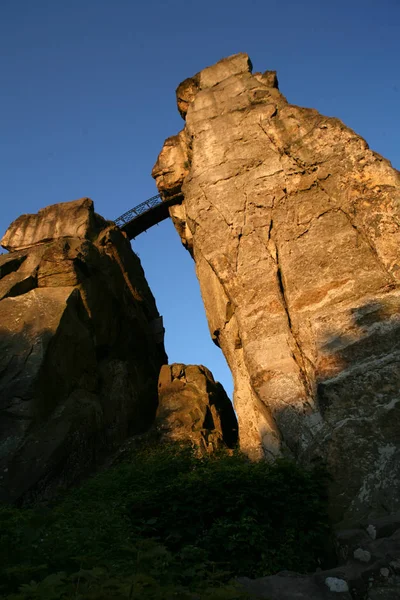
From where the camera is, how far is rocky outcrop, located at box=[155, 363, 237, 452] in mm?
13930

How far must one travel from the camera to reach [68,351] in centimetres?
1409

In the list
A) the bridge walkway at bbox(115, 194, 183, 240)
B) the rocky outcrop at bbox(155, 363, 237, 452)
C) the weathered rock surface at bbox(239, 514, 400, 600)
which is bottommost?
the weathered rock surface at bbox(239, 514, 400, 600)

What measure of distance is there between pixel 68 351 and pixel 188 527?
25.8 feet

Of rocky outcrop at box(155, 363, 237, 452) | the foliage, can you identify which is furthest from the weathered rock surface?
rocky outcrop at box(155, 363, 237, 452)

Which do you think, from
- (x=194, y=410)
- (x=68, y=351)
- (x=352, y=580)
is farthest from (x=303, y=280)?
(x=352, y=580)

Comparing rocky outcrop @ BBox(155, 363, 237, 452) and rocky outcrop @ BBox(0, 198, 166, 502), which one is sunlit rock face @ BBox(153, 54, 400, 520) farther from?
rocky outcrop @ BBox(0, 198, 166, 502)

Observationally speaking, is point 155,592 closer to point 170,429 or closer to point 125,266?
point 170,429

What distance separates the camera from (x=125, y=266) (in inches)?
813

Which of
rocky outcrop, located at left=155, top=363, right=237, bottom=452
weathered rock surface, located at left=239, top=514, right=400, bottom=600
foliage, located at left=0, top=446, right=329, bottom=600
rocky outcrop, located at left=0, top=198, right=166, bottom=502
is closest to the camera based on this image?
weathered rock surface, located at left=239, top=514, right=400, bottom=600

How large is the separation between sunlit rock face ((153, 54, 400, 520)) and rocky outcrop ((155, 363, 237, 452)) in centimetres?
189

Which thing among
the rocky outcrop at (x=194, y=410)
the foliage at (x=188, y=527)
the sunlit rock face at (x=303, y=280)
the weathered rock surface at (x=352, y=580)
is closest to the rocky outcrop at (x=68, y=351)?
the rocky outcrop at (x=194, y=410)

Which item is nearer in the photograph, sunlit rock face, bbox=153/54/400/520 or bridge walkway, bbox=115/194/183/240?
sunlit rock face, bbox=153/54/400/520

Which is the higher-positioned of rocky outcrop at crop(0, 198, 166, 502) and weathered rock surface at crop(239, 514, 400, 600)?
rocky outcrop at crop(0, 198, 166, 502)

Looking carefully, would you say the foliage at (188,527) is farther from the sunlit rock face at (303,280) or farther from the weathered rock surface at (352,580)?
the sunlit rock face at (303,280)
